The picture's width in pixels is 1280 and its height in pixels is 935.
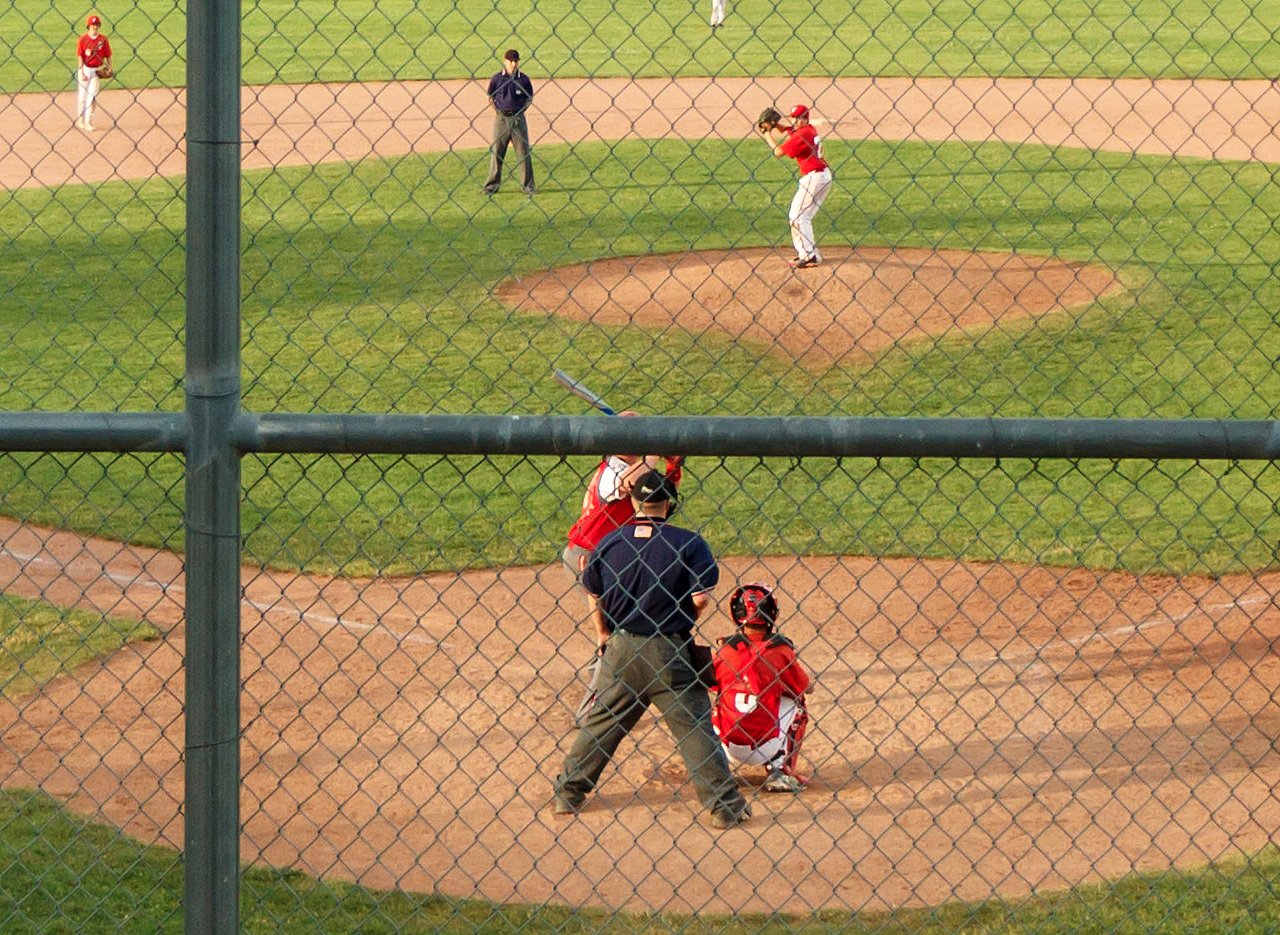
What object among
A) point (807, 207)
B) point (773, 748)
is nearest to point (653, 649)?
point (773, 748)

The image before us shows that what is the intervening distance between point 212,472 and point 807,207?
504 inches

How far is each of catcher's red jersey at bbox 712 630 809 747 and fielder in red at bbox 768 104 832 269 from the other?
8.65 m

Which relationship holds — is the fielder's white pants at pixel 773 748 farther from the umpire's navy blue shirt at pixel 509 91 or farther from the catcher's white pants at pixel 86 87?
the catcher's white pants at pixel 86 87

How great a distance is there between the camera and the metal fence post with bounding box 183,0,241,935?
3492 mm

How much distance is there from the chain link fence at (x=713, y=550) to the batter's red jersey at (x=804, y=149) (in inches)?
37.1

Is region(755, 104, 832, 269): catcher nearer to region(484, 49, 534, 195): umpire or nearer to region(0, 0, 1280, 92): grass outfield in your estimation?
region(484, 49, 534, 195): umpire

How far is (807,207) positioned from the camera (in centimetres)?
1590

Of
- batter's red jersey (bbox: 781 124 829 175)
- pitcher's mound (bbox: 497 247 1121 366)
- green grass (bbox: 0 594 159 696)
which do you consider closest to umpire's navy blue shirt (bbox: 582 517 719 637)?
green grass (bbox: 0 594 159 696)

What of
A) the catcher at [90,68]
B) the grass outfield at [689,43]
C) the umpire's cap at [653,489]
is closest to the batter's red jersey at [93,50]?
the catcher at [90,68]

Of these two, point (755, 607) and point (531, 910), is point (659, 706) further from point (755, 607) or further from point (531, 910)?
point (531, 910)

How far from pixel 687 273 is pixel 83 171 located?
9657mm

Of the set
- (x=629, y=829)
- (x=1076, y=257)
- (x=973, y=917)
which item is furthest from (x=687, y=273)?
(x=973, y=917)

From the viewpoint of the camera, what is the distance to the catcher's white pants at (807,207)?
15.7m

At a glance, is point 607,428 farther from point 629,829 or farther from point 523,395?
point 523,395
